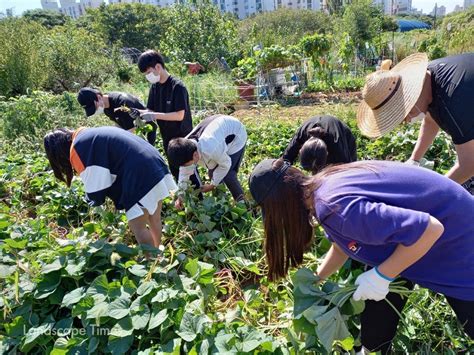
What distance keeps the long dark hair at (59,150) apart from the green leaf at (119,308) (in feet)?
2.88

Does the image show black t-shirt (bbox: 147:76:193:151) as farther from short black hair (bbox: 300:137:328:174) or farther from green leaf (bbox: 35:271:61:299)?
green leaf (bbox: 35:271:61:299)

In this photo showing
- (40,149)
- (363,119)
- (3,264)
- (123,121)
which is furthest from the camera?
(40,149)

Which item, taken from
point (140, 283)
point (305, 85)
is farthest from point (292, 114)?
point (140, 283)

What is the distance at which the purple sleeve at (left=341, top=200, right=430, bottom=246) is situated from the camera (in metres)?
1.14

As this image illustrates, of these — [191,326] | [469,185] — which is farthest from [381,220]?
[469,185]

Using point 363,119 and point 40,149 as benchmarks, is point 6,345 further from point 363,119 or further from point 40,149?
point 40,149

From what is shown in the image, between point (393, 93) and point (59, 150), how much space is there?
1.87 m

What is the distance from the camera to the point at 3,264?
2205mm

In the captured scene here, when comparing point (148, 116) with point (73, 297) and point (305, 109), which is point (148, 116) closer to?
point (73, 297)

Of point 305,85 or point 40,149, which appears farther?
point 305,85

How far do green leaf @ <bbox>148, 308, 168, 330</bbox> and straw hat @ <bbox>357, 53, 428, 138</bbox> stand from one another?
1414 mm

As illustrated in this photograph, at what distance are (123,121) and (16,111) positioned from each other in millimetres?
3271

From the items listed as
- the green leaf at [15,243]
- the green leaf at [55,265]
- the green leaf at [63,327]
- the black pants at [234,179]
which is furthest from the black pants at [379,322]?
the green leaf at [15,243]

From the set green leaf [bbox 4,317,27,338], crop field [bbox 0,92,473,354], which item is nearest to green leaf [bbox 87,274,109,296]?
crop field [bbox 0,92,473,354]
